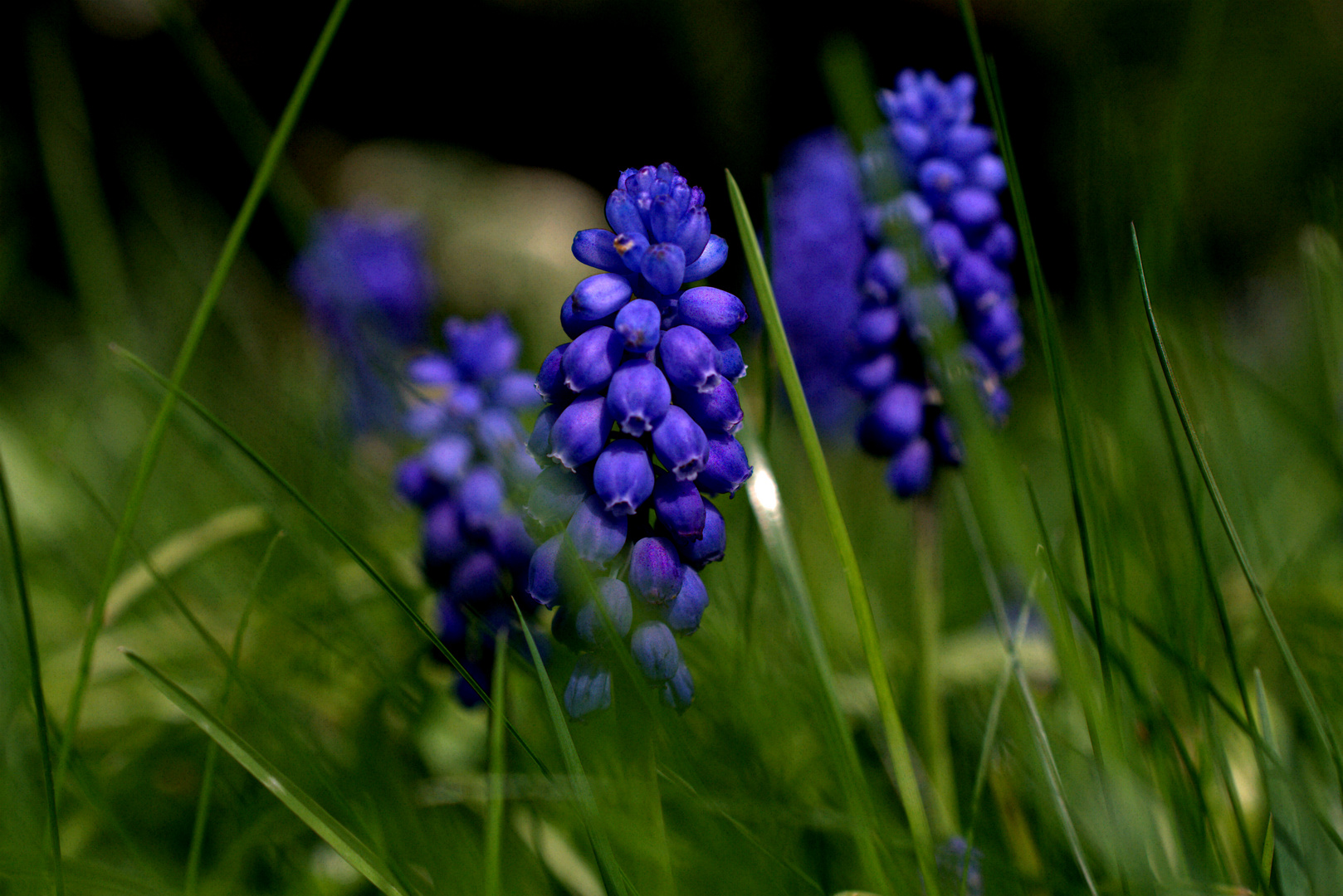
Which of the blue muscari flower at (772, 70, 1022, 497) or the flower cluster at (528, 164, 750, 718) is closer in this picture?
the flower cluster at (528, 164, 750, 718)

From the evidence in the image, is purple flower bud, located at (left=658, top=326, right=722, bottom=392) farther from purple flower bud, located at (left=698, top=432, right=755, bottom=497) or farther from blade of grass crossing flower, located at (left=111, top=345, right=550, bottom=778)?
blade of grass crossing flower, located at (left=111, top=345, right=550, bottom=778)

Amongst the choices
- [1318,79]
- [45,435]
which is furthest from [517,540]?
[1318,79]

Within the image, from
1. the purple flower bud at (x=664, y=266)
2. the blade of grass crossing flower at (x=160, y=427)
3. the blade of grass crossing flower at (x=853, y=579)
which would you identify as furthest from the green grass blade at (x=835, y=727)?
the blade of grass crossing flower at (x=160, y=427)

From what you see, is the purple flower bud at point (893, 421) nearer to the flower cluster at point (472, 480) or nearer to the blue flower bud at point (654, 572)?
the flower cluster at point (472, 480)

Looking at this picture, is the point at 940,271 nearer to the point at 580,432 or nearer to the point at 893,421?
the point at 893,421

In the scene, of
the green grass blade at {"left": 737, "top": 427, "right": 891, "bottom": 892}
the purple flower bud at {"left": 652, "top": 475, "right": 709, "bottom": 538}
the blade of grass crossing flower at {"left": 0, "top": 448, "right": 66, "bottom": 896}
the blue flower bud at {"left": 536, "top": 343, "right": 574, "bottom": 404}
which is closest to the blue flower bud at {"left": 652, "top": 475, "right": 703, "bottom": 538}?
the purple flower bud at {"left": 652, "top": 475, "right": 709, "bottom": 538}
